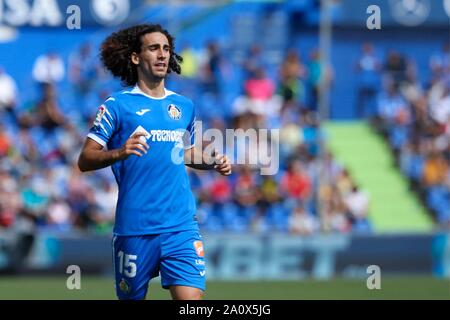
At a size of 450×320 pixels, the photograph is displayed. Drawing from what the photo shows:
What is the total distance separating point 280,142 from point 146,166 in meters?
14.7

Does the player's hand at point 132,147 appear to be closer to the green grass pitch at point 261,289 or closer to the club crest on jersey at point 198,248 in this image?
the club crest on jersey at point 198,248

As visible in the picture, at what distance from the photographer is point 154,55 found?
26.6ft

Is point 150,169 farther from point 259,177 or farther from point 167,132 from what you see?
Answer: point 259,177

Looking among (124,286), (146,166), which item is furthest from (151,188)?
(124,286)

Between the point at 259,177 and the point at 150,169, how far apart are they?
1379 centimetres

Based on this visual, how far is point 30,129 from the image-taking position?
2170cm

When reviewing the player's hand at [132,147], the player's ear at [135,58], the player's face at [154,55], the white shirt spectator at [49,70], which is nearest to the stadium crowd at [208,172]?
the white shirt spectator at [49,70]

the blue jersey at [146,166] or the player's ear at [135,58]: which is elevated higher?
the player's ear at [135,58]

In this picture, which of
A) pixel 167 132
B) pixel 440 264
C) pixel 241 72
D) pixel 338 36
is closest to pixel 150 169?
pixel 167 132

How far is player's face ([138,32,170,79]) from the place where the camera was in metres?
8.10

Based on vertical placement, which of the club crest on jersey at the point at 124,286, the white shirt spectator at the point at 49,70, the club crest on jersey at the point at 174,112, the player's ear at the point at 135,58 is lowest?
the club crest on jersey at the point at 124,286

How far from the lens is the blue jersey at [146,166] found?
8.02 meters

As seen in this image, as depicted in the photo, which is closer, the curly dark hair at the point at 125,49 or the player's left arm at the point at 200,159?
the curly dark hair at the point at 125,49

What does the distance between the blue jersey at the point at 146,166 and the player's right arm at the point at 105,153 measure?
0.07 meters
